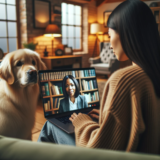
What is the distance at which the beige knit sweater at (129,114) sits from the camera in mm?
514

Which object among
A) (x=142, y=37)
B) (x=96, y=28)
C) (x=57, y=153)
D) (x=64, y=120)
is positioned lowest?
(x=64, y=120)

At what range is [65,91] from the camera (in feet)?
3.60

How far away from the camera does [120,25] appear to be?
1.92 ft

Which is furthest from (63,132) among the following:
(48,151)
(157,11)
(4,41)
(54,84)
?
(157,11)

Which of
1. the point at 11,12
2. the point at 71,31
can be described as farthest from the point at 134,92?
the point at 71,31

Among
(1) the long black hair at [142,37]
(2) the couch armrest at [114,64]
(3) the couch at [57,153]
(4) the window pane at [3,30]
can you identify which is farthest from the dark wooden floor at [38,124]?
(2) the couch armrest at [114,64]

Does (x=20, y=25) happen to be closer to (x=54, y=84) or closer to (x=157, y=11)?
(x=54, y=84)

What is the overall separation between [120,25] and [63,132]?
0.64 m

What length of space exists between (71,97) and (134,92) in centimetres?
64

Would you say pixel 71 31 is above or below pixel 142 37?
above

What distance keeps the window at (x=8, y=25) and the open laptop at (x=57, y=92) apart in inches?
137

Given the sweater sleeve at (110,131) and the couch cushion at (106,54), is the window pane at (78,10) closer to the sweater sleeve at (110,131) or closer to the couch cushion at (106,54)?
the couch cushion at (106,54)

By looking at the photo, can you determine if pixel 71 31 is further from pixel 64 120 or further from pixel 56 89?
pixel 64 120

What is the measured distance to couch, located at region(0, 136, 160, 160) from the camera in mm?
244
